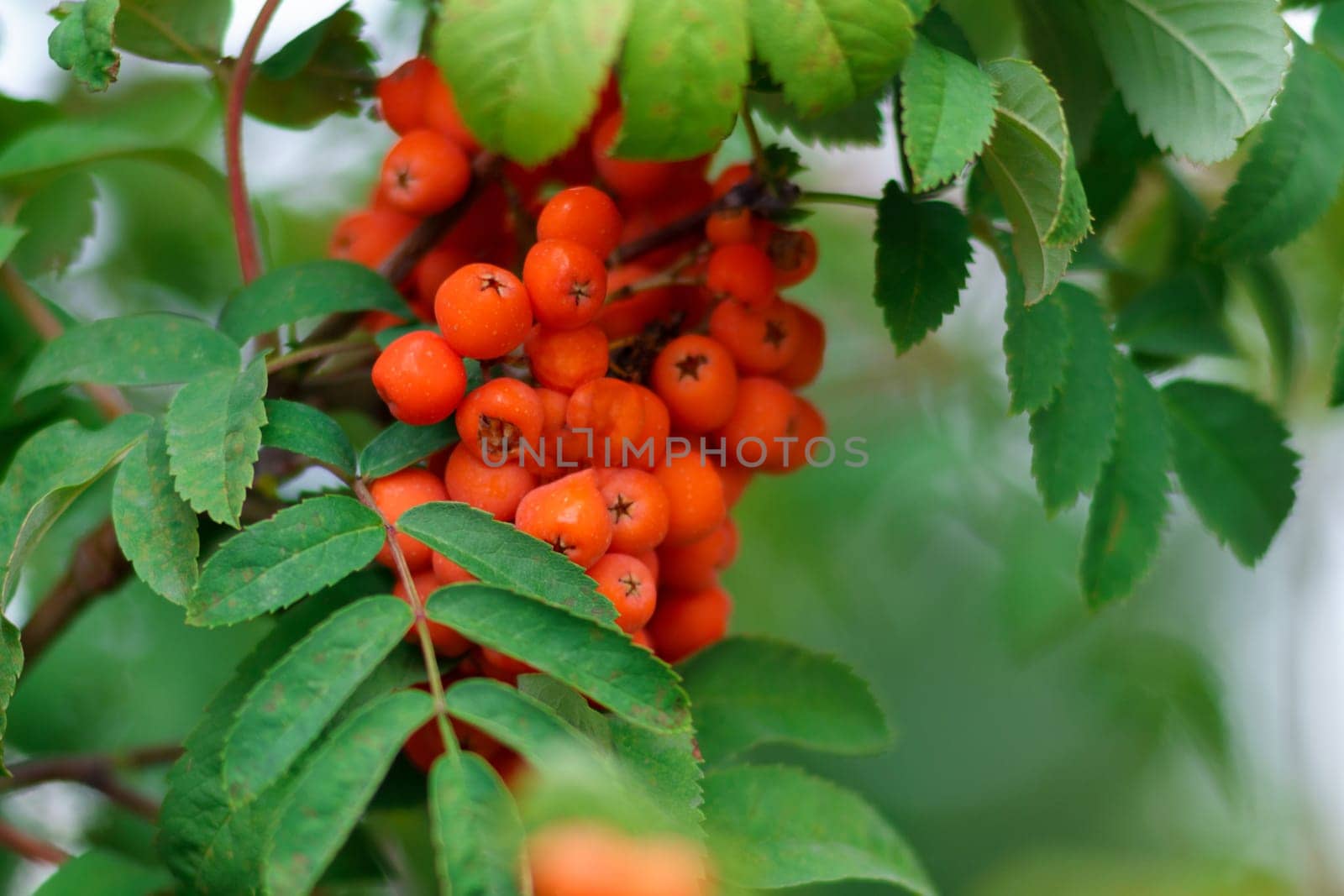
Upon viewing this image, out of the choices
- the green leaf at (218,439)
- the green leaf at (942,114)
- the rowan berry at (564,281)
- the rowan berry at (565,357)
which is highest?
the green leaf at (942,114)

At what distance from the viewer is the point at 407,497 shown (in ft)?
1.85

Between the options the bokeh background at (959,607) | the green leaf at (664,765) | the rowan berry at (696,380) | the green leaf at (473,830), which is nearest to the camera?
the green leaf at (473,830)

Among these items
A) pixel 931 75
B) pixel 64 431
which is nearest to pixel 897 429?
pixel 931 75

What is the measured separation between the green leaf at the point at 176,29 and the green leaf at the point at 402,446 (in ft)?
0.99

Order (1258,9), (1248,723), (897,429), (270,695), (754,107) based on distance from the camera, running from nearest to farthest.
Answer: (270,695), (1258,9), (754,107), (897,429), (1248,723)

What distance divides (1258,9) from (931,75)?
0.19 meters

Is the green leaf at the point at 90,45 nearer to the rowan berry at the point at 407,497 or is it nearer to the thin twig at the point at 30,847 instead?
the rowan berry at the point at 407,497

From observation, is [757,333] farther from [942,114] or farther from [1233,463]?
[1233,463]

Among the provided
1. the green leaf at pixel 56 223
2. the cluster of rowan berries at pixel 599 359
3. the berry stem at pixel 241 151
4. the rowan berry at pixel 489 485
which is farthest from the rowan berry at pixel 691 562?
the green leaf at pixel 56 223

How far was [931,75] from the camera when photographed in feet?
1.67

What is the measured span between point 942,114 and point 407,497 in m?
0.31

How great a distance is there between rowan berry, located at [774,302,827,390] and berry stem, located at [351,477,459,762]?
25 centimetres

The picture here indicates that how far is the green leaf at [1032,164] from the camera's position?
0.49 meters

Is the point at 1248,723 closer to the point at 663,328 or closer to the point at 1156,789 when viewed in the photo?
the point at 1156,789
